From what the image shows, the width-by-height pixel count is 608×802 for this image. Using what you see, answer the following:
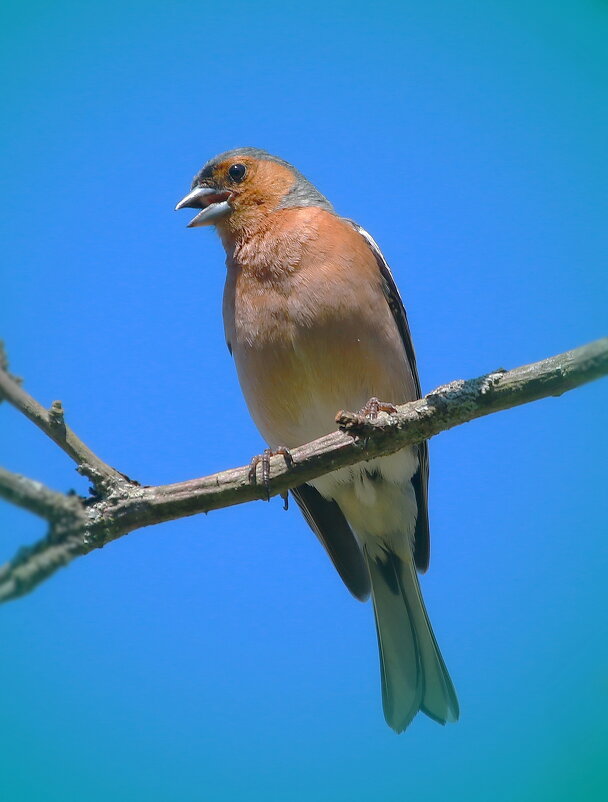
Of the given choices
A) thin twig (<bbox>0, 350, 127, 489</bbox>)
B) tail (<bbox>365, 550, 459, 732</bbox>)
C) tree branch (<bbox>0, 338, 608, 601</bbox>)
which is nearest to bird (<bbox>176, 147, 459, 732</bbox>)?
tail (<bbox>365, 550, 459, 732</bbox>)

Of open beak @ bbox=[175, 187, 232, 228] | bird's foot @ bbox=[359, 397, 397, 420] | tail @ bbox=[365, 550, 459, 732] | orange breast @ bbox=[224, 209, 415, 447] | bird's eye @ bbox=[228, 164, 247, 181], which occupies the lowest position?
tail @ bbox=[365, 550, 459, 732]

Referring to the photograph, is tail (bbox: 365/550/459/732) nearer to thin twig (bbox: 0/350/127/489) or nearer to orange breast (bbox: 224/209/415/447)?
orange breast (bbox: 224/209/415/447)

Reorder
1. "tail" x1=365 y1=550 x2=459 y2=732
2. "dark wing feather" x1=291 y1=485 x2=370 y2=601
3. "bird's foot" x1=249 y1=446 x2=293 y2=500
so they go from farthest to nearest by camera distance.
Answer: "dark wing feather" x1=291 y1=485 x2=370 y2=601, "tail" x1=365 y1=550 x2=459 y2=732, "bird's foot" x1=249 y1=446 x2=293 y2=500

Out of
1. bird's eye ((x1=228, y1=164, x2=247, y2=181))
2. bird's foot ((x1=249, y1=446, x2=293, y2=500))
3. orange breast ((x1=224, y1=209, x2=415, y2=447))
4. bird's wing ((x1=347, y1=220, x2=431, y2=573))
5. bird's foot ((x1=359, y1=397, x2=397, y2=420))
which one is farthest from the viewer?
bird's eye ((x1=228, y1=164, x2=247, y2=181))

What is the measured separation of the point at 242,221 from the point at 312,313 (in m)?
1.28

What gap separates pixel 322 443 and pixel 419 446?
6.90 ft

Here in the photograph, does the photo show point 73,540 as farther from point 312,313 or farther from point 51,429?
point 312,313

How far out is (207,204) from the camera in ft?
Answer: 21.4

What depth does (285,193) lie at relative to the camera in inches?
253

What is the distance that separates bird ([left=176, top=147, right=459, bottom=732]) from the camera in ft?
17.7

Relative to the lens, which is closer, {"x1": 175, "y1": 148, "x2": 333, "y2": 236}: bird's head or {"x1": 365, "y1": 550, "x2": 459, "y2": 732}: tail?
{"x1": 365, "y1": 550, "x2": 459, "y2": 732}: tail

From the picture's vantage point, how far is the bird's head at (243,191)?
246 inches

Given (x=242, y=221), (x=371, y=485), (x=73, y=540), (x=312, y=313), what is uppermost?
(x=242, y=221)

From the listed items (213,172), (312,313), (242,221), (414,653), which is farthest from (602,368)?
(213,172)
